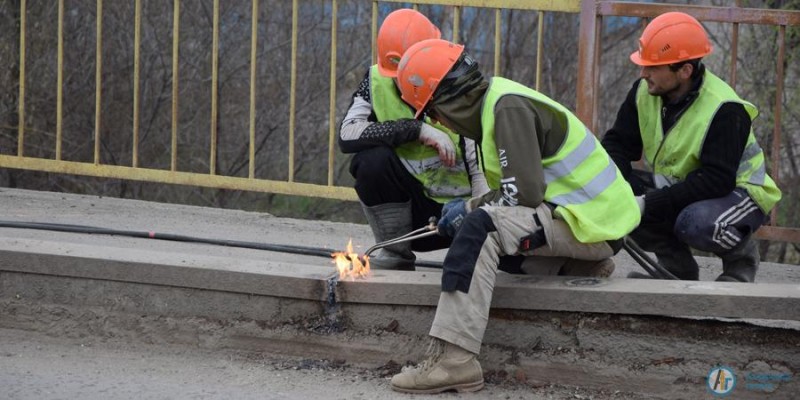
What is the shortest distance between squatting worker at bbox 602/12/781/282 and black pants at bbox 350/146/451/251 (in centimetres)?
91

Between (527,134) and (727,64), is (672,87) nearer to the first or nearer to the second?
(527,134)

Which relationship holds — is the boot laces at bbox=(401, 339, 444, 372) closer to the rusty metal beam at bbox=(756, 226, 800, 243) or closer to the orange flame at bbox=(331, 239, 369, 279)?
the orange flame at bbox=(331, 239, 369, 279)

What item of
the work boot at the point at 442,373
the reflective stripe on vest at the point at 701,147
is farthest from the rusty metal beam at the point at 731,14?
the work boot at the point at 442,373

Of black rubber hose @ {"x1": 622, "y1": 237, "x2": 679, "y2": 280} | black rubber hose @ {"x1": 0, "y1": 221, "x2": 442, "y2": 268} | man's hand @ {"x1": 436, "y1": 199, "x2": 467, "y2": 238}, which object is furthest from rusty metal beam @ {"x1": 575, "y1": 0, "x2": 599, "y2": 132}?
man's hand @ {"x1": 436, "y1": 199, "x2": 467, "y2": 238}

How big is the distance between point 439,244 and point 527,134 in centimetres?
108

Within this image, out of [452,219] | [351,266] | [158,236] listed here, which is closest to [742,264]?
[452,219]

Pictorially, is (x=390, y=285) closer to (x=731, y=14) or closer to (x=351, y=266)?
(x=351, y=266)

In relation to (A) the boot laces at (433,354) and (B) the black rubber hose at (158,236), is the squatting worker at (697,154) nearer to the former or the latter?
(A) the boot laces at (433,354)

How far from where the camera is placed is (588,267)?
4723 mm

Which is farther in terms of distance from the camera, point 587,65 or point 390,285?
point 587,65

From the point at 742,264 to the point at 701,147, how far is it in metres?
0.60

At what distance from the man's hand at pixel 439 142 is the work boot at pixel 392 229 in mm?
295

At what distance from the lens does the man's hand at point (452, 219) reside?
450 centimetres
